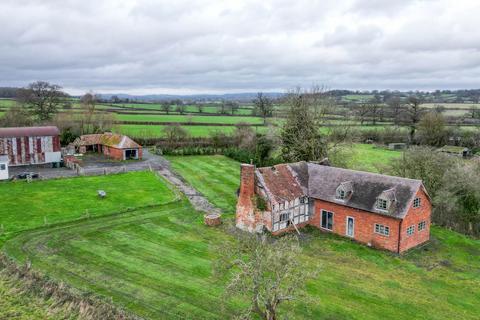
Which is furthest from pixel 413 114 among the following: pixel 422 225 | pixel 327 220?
pixel 327 220

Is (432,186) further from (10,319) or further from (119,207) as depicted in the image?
(10,319)

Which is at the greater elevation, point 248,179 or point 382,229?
point 248,179

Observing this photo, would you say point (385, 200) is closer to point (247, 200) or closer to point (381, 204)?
point (381, 204)

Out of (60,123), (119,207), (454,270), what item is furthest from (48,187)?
(454,270)

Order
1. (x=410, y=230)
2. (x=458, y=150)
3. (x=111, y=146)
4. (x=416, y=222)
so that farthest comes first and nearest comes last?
(x=458, y=150)
(x=111, y=146)
(x=416, y=222)
(x=410, y=230)

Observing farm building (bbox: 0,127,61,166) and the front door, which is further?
farm building (bbox: 0,127,61,166)

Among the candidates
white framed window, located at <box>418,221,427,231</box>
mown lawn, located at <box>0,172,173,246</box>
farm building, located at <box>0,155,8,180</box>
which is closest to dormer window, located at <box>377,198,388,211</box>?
white framed window, located at <box>418,221,427,231</box>

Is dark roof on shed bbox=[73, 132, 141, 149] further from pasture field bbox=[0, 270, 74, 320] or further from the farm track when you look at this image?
pasture field bbox=[0, 270, 74, 320]
